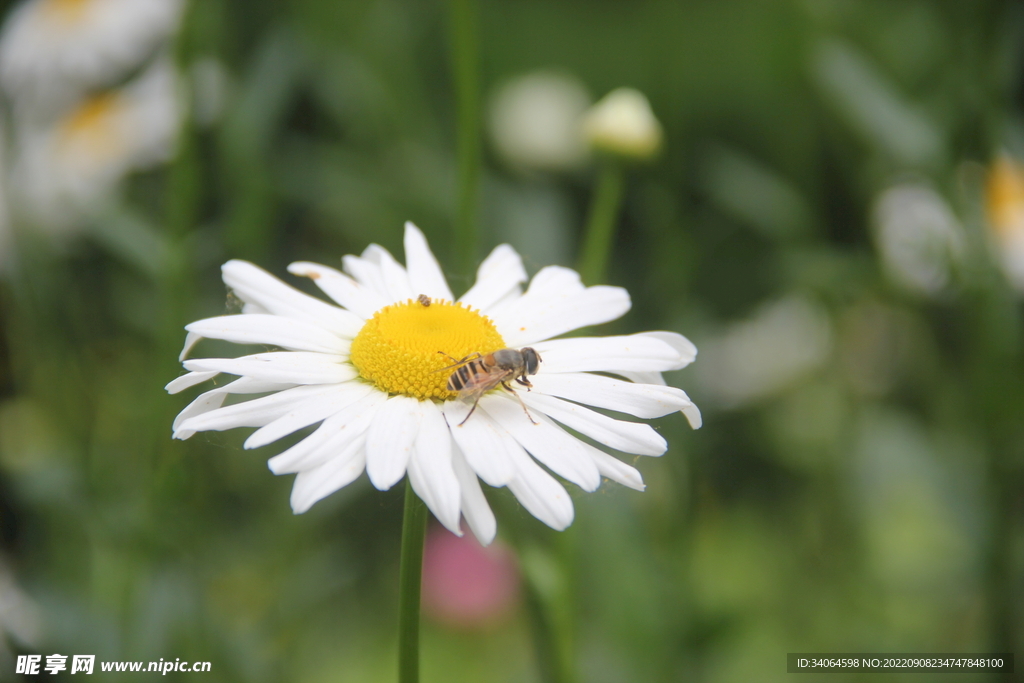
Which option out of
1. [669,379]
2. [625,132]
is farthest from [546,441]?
[669,379]

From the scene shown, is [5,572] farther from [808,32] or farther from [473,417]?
[808,32]

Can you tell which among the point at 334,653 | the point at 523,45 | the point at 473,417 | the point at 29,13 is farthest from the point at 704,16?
the point at 473,417

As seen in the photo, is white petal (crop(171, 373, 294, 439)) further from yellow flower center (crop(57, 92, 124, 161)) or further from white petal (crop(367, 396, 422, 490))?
yellow flower center (crop(57, 92, 124, 161))

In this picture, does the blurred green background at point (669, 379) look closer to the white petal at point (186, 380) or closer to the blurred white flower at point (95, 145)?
the blurred white flower at point (95, 145)

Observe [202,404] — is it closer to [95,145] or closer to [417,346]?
[417,346]

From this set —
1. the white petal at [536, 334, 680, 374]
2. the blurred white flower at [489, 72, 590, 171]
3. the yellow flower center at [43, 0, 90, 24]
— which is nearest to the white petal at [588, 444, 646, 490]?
the white petal at [536, 334, 680, 374]

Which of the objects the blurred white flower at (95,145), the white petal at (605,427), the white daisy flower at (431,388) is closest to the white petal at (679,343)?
the white daisy flower at (431,388)
